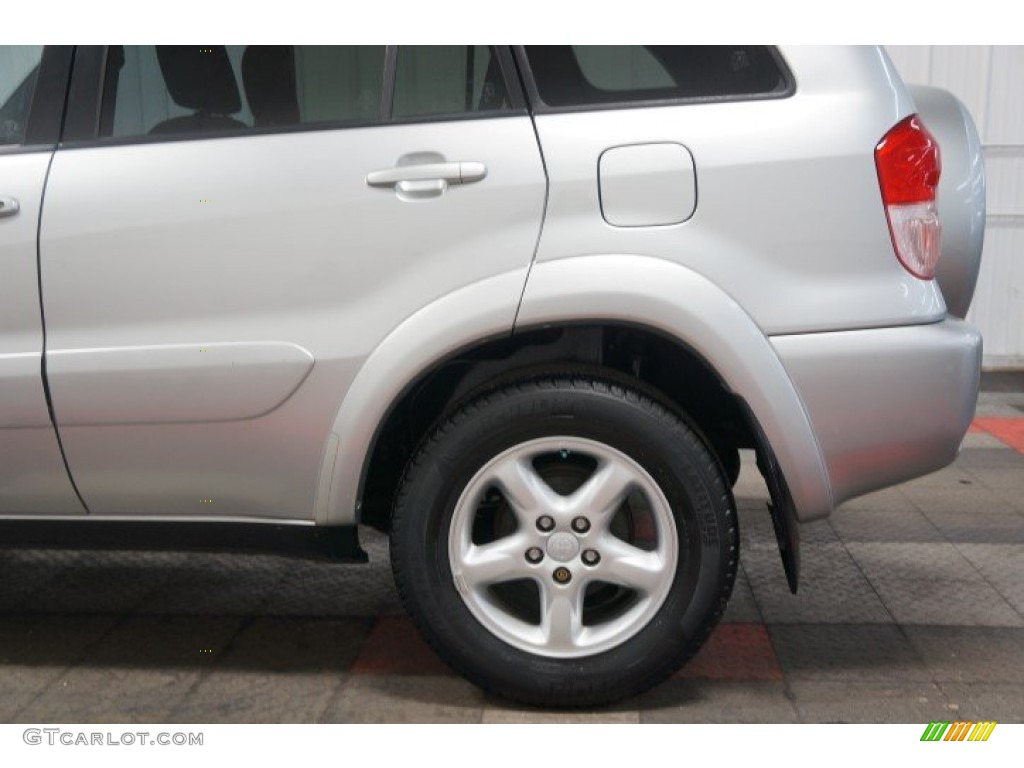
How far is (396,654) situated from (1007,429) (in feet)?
14.4

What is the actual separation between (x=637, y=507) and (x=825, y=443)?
0.52 metres

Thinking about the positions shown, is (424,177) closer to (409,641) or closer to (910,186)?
(910,186)

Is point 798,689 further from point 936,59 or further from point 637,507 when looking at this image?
point 936,59

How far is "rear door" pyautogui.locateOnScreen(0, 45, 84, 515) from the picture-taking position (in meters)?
2.78

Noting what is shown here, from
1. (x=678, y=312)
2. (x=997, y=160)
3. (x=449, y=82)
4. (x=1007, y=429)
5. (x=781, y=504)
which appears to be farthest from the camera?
(x=997, y=160)

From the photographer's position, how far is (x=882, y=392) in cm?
265

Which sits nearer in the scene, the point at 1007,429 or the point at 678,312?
the point at 678,312

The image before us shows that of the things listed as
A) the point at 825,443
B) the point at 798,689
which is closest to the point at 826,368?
the point at 825,443

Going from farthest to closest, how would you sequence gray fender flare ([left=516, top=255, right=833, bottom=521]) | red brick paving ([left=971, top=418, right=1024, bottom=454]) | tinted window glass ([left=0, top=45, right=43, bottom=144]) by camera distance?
red brick paving ([left=971, top=418, right=1024, bottom=454]) < tinted window glass ([left=0, top=45, right=43, bottom=144]) < gray fender flare ([left=516, top=255, right=833, bottom=521])

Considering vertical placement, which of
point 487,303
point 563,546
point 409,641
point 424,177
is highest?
point 424,177

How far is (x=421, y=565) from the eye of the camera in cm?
277

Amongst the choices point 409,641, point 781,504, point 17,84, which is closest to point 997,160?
point 781,504
